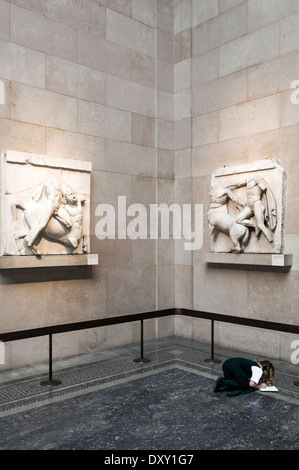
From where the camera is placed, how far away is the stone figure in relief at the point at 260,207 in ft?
21.7

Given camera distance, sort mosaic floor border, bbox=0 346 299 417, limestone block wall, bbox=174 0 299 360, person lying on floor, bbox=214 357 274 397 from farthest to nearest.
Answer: limestone block wall, bbox=174 0 299 360, person lying on floor, bbox=214 357 274 397, mosaic floor border, bbox=0 346 299 417

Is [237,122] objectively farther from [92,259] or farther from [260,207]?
[92,259]

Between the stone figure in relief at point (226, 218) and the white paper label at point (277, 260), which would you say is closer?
the white paper label at point (277, 260)

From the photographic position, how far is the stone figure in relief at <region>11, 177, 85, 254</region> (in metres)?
6.23

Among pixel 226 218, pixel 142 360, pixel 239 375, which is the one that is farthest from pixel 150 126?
pixel 239 375

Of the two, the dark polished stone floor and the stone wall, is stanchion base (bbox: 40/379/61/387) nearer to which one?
the dark polished stone floor

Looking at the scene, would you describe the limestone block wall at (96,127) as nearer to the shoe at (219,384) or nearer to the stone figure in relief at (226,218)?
the stone figure in relief at (226,218)

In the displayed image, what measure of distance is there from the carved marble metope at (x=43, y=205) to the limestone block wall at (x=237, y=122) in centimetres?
242

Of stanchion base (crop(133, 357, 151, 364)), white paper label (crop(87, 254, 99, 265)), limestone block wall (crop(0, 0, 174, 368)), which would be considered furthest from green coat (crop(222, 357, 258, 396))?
limestone block wall (crop(0, 0, 174, 368))

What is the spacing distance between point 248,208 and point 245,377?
2792 mm

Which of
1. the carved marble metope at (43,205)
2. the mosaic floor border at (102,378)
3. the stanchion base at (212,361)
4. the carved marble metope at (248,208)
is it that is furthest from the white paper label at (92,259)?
the stanchion base at (212,361)

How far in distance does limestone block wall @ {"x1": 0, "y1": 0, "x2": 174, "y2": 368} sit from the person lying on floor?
283 cm

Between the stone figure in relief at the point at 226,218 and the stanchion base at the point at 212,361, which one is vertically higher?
the stone figure in relief at the point at 226,218

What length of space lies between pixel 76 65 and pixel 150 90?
1.68m
